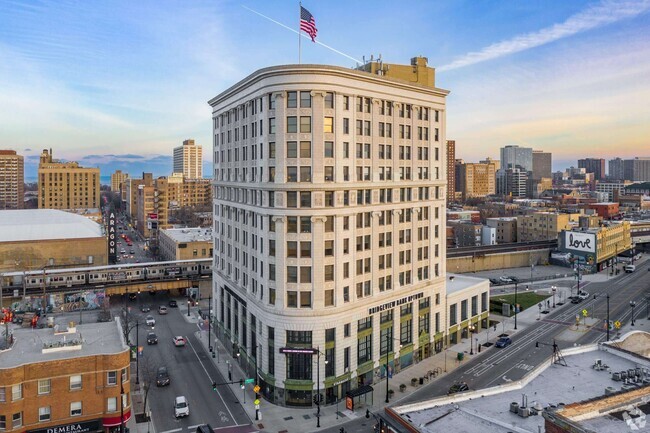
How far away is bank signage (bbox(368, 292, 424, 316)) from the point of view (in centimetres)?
5880

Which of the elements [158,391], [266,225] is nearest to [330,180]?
[266,225]

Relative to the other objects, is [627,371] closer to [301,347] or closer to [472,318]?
[301,347]

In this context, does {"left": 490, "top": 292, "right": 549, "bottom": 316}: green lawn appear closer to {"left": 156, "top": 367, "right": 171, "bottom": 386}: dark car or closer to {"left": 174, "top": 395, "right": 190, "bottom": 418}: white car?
{"left": 156, "top": 367, "right": 171, "bottom": 386}: dark car

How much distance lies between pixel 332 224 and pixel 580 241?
350 feet

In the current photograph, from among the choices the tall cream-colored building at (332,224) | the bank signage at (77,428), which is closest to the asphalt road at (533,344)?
the tall cream-colored building at (332,224)

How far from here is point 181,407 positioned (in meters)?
51.1

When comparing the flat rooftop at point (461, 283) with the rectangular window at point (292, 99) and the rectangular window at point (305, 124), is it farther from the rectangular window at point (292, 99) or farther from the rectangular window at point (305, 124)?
the rectangular window at point (292, 99)

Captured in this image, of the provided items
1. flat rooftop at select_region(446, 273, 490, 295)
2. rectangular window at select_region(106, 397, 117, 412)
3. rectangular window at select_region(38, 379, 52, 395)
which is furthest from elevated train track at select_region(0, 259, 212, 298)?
rectangular window at select_region(106, 397, 117, 412)

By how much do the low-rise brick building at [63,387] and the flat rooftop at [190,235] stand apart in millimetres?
77331

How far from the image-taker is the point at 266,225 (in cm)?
5500

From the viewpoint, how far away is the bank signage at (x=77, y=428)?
4219cm

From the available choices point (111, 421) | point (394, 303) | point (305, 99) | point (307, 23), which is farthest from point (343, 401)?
point (307, 23)

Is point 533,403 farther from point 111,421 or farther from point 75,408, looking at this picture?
point 75,408

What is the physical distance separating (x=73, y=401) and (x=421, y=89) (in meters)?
54.5
